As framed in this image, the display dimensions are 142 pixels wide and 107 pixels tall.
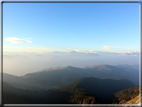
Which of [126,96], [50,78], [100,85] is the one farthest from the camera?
[50,78]

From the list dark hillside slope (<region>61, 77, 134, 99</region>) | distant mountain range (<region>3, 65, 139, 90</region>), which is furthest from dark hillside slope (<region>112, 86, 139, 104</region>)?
distant mountain range (<region>3, 65, 139, 90</region>)

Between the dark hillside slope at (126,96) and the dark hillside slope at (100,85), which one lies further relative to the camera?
the dark hillside slope at (100,85)

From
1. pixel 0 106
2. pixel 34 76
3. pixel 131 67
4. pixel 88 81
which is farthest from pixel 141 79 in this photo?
pixel 131 67

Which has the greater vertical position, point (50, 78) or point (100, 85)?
point (50, 78)

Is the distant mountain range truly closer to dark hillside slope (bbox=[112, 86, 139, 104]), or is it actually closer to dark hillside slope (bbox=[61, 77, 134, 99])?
dark hillside slope (bbox=[61, 77, 134, 99])

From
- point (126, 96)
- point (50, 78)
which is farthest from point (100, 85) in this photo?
point (50, 78)

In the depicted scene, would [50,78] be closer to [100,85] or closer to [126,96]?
[100,85]

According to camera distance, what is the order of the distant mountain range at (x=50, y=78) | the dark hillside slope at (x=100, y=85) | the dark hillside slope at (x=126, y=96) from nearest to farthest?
1. the dark hillside slope at (x=126, y=96)
2. the dark hillside slope at (x=100, y=85)
3. the distant mountain range at (x=50, y=78)

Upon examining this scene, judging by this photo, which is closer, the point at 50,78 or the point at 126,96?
the point at 126,96

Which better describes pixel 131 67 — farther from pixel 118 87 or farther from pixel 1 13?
pixel 1 13

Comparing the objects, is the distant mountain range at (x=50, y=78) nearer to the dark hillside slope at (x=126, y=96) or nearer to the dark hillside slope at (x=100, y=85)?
the dark hillside slope at (x=100, y=85)

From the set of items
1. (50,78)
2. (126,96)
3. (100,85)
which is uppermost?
(126,96)

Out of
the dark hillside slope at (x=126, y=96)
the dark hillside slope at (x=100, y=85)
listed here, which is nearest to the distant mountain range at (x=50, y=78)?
the dark hillside slope at (x=100, y=85)
